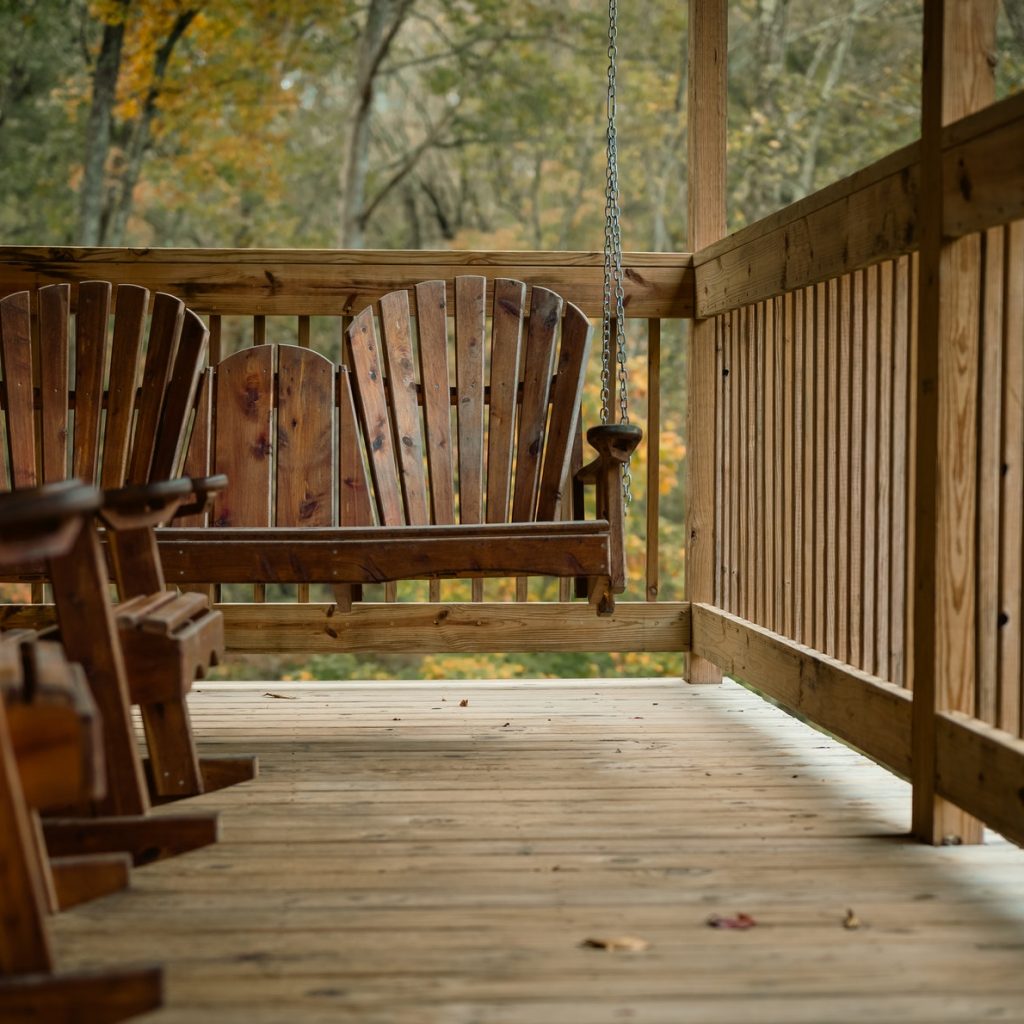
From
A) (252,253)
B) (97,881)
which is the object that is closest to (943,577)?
(97,881)

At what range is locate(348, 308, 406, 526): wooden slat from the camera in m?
3.28

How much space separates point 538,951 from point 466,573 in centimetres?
127

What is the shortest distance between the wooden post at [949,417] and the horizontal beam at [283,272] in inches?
62.0

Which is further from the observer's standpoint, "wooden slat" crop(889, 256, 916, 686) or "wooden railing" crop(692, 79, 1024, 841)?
"wooden slat" crop(889, 256, 916, 686)

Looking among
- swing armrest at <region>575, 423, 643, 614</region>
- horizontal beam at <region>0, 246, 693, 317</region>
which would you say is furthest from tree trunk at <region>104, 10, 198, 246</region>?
swing armrest at <region>575, 423, 643, 614</region>

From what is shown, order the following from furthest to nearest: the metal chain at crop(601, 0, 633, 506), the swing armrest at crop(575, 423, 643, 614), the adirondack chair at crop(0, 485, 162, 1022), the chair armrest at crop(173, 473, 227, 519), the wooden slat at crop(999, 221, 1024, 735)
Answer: the metal chain at crop(601, 0, 633, 506) < the swing armrest at crop(575, 423, 643, 614) < the chair armrest at crop(173, 473, 227, 519) < the wooden slat at crop(999, 221, 1024, 735) < the adirondack chair at crop(0, 485, 162, 1022)


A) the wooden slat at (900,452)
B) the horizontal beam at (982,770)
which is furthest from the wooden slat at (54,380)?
the horizontal beam at (982,770)

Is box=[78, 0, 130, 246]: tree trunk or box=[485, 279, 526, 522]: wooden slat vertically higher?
box=[78, 0, 130, 246]: tree trunk

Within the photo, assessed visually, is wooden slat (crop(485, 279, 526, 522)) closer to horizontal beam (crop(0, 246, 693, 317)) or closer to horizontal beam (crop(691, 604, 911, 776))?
horizontal beam (crop(0, 246, 693, 317))

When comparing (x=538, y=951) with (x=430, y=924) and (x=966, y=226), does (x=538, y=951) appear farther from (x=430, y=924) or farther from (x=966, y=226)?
(x=966, y=226)

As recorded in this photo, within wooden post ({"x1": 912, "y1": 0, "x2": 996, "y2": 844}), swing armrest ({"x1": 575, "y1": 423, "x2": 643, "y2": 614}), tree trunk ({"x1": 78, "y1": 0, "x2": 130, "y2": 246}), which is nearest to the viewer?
wooden post ({"x1": 912, "y1": 0, "x2": 996, "y2": 844})

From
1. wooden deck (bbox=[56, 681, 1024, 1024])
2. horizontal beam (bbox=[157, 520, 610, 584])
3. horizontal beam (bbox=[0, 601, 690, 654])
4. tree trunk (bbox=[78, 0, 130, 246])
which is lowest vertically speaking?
wooden deck (bbox=[56, 681, 1024, 1024])

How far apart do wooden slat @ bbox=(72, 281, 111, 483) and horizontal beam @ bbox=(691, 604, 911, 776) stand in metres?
1.84

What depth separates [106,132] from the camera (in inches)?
388
